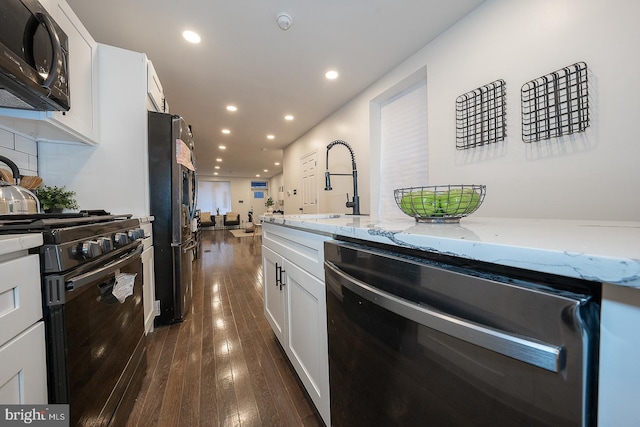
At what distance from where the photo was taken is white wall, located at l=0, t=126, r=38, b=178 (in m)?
1.40

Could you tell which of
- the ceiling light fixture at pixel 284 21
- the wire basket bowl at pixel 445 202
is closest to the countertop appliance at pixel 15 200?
the wire basket bowl at pixel 445 202

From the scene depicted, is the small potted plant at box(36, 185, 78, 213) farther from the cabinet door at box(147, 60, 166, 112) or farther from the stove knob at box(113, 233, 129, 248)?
the cabinet door at box(147, 60, 166, 112)

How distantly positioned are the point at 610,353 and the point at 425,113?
8.28ft

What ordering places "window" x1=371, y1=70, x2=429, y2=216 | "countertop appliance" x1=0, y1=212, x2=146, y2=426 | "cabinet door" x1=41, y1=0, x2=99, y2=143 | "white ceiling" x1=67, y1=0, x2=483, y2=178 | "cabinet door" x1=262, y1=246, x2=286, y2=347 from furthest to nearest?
"window" x1=371, y1=70, x2=429, y2=216 < "white ceiling" x1=67, y1=0, x2=483, y2=178 < "cabinet door" x1=262, y1=246, x2=286, y2=347 < "cabinet door" x1=41, y1=0, x2=99, y2=143 < "countertop appliance" x1=0, y1=212, x2=146, y2=426

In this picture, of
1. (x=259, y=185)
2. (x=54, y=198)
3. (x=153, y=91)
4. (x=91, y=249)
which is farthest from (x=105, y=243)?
(x=259, y=185)

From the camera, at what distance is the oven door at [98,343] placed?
0.70m

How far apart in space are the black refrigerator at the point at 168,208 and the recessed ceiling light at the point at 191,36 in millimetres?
703

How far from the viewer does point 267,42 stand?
2.17 metres

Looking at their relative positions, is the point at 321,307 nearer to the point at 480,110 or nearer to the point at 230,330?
the point at 230,330

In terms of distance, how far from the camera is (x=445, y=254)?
1.57ft

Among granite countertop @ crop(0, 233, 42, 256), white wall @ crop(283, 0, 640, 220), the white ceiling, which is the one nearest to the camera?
granite countertop @ crop(0, 233, 42, 256)

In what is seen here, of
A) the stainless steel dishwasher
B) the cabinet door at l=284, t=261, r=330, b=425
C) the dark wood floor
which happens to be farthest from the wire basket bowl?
the dark wood floor

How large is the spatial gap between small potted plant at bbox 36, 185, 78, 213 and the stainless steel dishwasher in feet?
6.11

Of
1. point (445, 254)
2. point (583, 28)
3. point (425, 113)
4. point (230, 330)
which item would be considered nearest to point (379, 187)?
point (425, 113)
